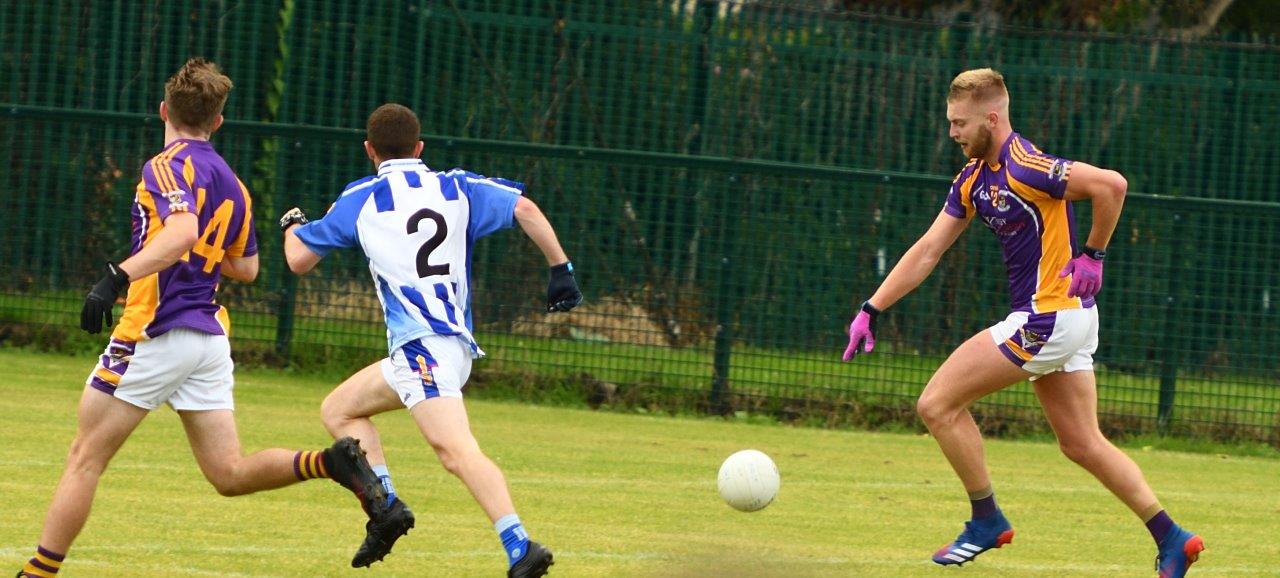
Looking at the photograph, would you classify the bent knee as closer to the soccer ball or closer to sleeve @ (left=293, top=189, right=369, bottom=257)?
the soccer ball

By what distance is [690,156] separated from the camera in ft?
43.0

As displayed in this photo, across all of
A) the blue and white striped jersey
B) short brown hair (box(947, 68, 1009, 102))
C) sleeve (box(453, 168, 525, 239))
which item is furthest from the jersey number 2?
short brown hair (box(947, 68, 1009, 102))

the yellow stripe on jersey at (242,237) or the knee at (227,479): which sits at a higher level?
the yellow stripe on jersey at (242,237)

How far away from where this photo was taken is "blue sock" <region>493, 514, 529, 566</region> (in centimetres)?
597

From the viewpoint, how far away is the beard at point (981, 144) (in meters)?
7.39

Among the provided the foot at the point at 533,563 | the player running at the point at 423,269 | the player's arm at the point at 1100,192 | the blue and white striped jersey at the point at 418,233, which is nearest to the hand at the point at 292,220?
the player running at the point at 423,269

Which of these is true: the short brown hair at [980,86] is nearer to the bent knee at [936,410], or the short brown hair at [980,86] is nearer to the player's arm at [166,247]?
the bent knee at [936,410]

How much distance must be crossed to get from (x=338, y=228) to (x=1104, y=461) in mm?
Answer: 3280

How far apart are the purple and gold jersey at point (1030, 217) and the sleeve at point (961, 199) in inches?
1.6

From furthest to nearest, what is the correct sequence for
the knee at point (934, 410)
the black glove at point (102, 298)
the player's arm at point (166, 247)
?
1. the knee at point (934, 410)
2. the player's arm at point (166, 247)
3. the black glove at point (102, 298)

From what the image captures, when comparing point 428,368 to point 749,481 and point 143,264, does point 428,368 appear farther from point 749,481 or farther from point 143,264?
point 749,481

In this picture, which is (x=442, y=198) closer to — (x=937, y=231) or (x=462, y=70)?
(x=937, y=231)

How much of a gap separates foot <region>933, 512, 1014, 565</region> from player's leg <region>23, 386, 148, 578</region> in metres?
3.42

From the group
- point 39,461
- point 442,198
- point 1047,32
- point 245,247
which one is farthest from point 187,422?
point 1047,32
